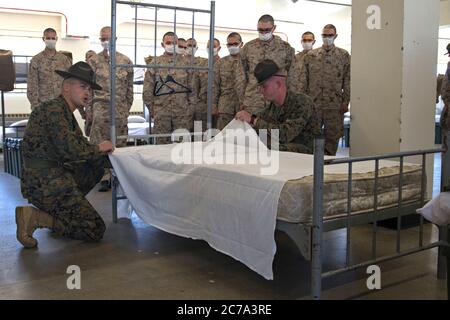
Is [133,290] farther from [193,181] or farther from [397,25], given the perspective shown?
[397,25]

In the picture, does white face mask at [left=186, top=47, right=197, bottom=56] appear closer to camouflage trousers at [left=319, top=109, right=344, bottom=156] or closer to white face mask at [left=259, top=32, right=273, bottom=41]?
white face mask at [left=259, top=32, right=273, bottom=41]

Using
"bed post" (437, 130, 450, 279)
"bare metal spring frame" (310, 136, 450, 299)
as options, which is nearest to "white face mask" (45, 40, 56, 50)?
"bare metal spring frame" (310, 136, 450, 299)

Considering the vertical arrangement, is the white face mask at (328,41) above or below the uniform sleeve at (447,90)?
above

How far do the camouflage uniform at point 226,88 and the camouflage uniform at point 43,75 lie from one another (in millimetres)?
2094

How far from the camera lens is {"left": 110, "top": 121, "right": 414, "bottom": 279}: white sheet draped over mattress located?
2.35 m

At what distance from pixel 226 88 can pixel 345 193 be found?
3654 mm

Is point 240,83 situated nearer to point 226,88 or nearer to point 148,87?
point 226,88

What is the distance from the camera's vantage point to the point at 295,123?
11.4ft

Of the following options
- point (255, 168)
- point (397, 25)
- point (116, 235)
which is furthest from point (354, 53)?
point (116, 235)

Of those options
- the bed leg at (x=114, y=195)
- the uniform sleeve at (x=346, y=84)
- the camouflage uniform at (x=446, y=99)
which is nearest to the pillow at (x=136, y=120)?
the uniform sleeve at (x=346, y=84)

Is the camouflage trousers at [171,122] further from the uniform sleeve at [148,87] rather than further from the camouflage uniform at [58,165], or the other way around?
the camouflage uniform at [58,165]

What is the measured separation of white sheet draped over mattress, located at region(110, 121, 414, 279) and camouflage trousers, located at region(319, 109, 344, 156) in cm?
215

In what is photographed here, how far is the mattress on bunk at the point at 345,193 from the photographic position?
2252mm
